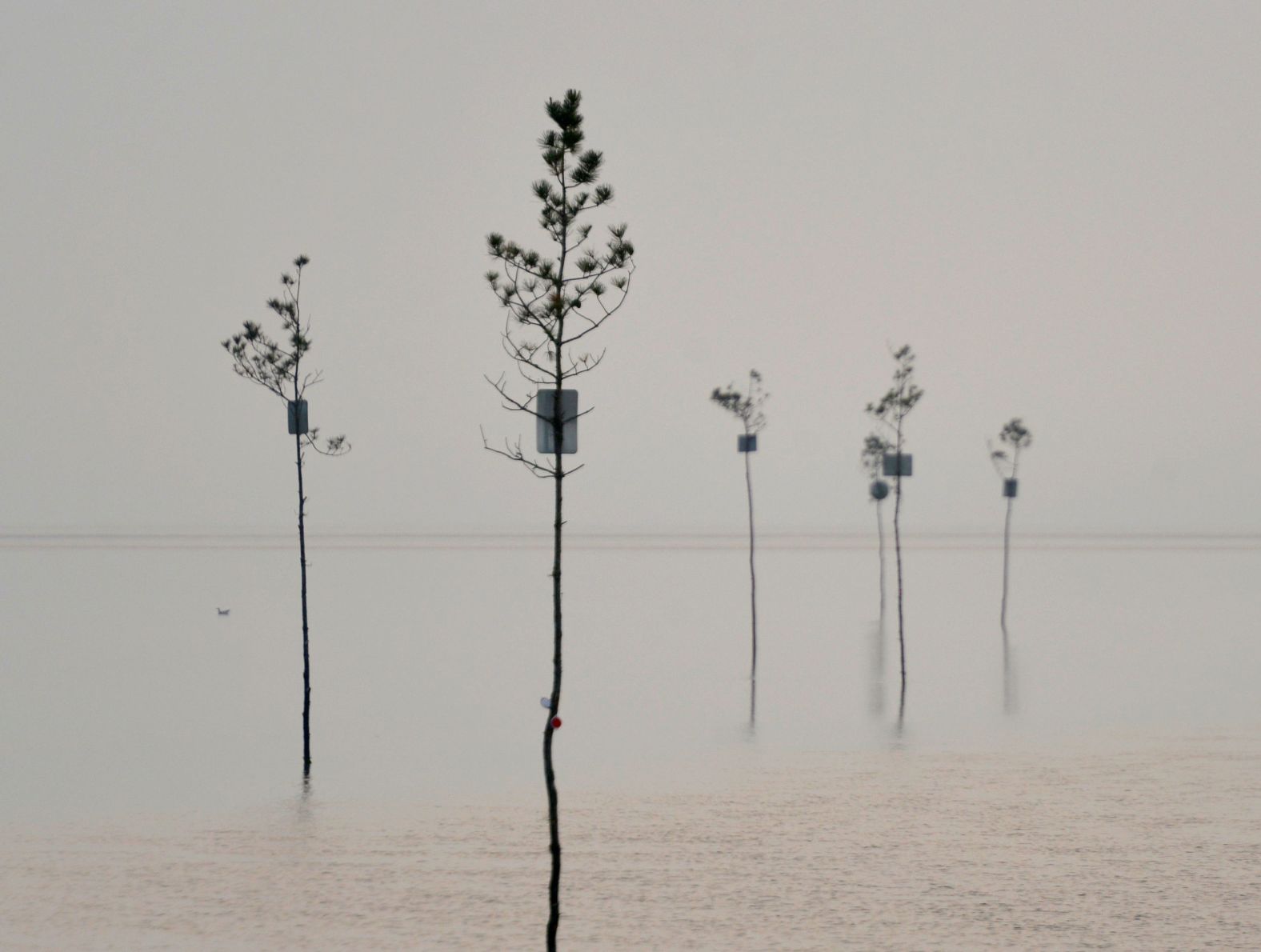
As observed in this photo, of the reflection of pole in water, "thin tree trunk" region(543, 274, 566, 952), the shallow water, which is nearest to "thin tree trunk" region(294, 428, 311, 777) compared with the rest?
the shallow water

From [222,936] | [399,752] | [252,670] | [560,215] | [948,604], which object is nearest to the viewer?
[560,215]

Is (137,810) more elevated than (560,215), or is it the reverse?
(560,215)

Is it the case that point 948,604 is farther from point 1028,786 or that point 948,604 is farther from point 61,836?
point 61,836

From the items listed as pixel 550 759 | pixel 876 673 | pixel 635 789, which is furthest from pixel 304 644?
pixel 876 673

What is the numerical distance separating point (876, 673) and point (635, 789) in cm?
2391

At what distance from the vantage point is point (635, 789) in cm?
2972

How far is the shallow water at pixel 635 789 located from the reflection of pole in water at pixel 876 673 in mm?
408

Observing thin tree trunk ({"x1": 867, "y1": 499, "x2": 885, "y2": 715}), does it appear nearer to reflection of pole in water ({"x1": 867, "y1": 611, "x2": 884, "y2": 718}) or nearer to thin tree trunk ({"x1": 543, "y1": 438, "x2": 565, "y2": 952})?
reflection of pole in water ({"x1": 867, "y1": 611, "x2": 884, "y2": 718})

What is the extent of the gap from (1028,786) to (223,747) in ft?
70.8

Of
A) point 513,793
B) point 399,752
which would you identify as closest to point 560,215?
point 513,793

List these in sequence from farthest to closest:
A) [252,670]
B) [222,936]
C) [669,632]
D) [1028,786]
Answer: [669,632] → [252,670] → [1028,786] → [222,936]

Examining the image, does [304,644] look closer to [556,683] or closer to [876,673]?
[556,683]

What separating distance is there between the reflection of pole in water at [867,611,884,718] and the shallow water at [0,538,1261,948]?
1.34ft

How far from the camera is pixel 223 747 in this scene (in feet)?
120
